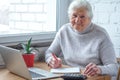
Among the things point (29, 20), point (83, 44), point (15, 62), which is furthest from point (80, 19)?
point (15, 62)

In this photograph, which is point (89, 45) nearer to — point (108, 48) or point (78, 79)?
point (108, 48)

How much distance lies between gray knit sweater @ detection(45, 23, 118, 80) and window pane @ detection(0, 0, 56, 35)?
0.95ft

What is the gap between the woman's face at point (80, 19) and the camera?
7.51 ft

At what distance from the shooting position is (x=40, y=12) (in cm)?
270

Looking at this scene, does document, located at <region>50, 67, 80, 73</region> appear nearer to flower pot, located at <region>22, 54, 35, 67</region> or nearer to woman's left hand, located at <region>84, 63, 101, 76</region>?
woman's left hand, located at <region>84, 63, 101, 76</region>

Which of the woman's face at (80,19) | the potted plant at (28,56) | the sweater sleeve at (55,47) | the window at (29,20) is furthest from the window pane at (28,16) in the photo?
the woman's face at (80,19)

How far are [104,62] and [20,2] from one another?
0.99m

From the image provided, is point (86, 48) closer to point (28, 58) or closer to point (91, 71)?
point (91, 71)

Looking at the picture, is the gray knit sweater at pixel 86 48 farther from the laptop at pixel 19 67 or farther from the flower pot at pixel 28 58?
the laptop at pixel 19 67

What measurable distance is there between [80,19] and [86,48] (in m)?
0.25

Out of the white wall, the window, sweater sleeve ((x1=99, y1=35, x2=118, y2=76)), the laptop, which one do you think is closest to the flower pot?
the laptop

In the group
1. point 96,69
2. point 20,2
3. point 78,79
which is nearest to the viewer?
point 78,79

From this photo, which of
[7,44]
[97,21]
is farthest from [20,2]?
[97,21]

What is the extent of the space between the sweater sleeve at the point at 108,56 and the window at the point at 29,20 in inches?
26.2
